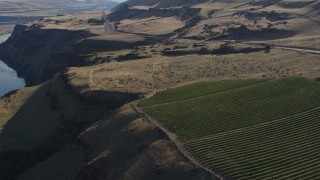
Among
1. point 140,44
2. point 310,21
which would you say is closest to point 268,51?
point 310,21

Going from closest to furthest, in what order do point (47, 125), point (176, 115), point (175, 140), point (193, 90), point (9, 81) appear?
point (175, 140) < point (176, 115) < point (193, 90) < point (47, 125) < point (9, 81)

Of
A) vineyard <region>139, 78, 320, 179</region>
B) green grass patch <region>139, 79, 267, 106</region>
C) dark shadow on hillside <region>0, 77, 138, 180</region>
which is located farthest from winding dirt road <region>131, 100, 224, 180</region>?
dark shadow on hillside <region>0, 77, 138, 180</region>

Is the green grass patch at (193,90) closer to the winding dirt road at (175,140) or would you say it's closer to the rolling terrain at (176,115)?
the rolling terrain at (176,115)

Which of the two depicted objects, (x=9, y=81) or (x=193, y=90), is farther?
(x=9, y=81)

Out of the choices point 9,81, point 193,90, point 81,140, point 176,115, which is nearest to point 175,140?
point 176,115

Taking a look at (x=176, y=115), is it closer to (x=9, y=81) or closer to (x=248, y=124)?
(x=248, y=124)

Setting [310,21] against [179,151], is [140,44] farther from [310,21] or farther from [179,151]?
[179,151]

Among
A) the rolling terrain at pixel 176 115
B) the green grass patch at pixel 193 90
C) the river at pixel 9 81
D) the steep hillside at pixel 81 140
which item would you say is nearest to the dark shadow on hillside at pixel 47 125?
the steep hillside at pixel 81 140

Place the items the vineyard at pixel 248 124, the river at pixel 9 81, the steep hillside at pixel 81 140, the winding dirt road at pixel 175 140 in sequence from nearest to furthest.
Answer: the vineyard at pixel 248 124, the winding dirt road at pixel 175 140, the steep hillside at pixel 81 140, the river at pixel 9 81
